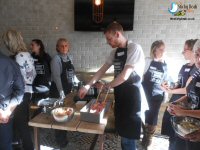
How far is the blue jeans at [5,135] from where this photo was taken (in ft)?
6.36

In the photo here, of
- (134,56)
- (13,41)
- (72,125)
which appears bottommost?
(72,125)

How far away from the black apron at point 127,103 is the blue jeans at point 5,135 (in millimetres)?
1084

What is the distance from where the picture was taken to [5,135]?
196cm

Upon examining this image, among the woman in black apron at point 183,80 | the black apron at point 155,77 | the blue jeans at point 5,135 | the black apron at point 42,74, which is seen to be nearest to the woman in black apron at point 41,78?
the black apron at point 42,74

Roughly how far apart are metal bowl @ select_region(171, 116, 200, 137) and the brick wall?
2.08 metres

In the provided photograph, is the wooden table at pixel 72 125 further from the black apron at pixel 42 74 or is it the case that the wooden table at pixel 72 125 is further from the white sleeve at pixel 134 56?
the black apron at pixel 42 74

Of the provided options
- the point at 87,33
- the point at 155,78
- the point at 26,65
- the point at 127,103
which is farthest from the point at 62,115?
the point at 87,33

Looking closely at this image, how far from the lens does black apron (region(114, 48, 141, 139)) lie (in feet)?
7.16

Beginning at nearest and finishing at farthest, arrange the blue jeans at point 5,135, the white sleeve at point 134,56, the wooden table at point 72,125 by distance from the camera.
Answer: the wooden table at point 72,125
the blue jeans at point 5,135
the white sleeve at point 134,56

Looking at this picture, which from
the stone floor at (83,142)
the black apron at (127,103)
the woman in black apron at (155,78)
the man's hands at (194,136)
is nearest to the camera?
the man's hands at (194,136)

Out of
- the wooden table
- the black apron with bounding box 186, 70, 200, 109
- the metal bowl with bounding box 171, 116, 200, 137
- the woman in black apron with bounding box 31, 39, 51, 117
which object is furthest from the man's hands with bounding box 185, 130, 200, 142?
the woman in black apron with bounding box 31, 39, 51, 117

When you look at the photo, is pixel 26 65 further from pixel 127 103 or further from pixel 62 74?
pixel 127 103

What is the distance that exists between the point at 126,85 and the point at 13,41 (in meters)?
1.30

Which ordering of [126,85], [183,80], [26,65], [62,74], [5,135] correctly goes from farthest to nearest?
[62,74] → [183,80] → [26,65] → [126,85] → [5,135]
